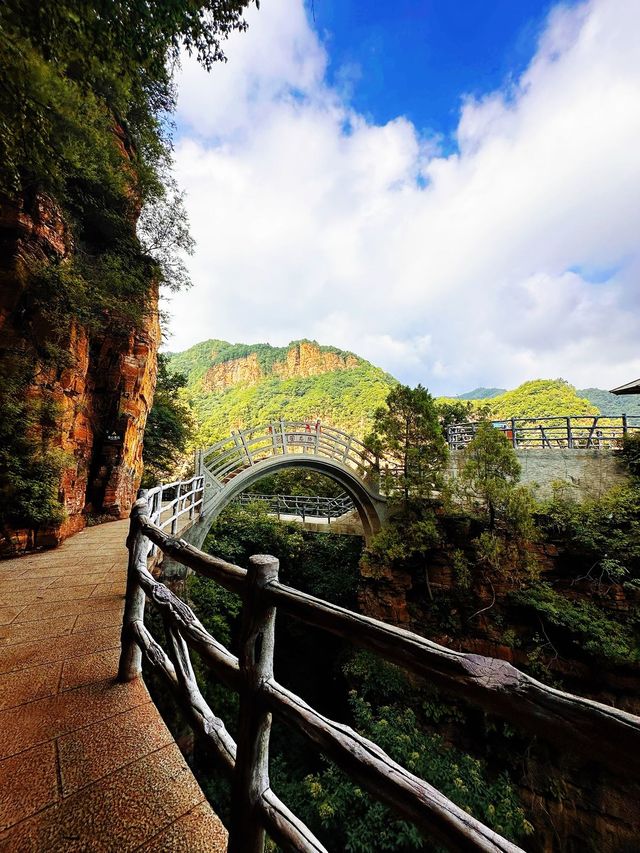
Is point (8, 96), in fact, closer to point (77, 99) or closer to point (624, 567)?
point (77, 99)

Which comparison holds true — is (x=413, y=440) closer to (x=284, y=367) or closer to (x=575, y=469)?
(x=575, y=469)

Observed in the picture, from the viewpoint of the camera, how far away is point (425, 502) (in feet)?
27.3

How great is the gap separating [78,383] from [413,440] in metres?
7.50

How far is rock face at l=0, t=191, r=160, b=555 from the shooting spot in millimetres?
4719

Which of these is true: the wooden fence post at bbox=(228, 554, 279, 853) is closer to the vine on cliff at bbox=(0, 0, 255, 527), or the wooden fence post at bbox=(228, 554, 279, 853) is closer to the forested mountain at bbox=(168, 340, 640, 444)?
the vine on cliff at bbox=(0, 0, 255, 527)

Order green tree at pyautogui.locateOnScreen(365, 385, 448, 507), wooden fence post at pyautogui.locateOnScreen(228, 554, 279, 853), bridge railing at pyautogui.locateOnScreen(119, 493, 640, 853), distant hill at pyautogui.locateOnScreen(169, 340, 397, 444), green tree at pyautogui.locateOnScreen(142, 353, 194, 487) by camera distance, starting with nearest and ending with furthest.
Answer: bridge railing at pyautogui.locateOnScreen(119, 493, 640, 853)
wooden fence post at pyautogui.locateOnScreen(228, 554, 279, 853)
green tree at pyautogui.locateOnScreen(365, 385, 448, 507)
green tree at pyautogui.locateOnScreen(142, 353, 194, 487)
distant hill at pyautogui.locateOnScreen(169, 340, 397, 444)

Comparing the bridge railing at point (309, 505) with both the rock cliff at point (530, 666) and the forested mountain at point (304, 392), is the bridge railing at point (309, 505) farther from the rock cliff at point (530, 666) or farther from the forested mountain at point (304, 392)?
the forested mountain at point (304, 392)

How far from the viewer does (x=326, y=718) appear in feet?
2.64

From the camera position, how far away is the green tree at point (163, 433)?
36.8 ft

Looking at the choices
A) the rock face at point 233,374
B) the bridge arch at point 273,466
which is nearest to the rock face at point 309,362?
the rock face at point 233,374

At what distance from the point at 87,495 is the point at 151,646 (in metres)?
6.38

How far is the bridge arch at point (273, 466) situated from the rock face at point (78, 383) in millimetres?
Result: 1778

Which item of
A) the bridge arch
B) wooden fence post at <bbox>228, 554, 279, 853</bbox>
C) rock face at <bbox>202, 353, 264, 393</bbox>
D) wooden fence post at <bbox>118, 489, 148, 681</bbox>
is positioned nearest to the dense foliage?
the bridge arch

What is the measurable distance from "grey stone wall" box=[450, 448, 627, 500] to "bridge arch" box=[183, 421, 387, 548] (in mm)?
4206
